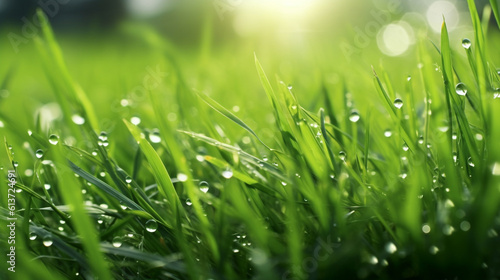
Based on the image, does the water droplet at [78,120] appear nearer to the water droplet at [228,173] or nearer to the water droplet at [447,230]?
the water droplet at [228,173]

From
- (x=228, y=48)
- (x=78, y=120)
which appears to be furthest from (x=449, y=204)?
(x=228, y=48)

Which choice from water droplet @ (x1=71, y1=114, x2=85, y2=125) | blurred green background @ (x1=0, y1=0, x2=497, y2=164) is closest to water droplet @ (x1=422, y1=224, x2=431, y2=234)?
blurred green background @ (x1=0, y1=0, x2=497, y2=164)

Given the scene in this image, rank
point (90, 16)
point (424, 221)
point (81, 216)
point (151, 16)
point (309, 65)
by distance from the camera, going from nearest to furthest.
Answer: point (81, 216) → point (424, 221) → point (309, 65) → point (151, 16) → point (90, 16)

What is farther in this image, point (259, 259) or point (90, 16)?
point (90, 16)

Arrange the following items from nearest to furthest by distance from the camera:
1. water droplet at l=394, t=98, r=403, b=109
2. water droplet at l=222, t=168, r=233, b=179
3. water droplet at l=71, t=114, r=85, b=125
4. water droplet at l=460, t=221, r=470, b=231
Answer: water droplet at l=460, t=221, r=470, b=231 → water droplet at l=222, t=168, r=233, b=179 → water droplet at l=394, t=98, r=403, b=109 → water droplet at l=71, t=114, r=85, b=125

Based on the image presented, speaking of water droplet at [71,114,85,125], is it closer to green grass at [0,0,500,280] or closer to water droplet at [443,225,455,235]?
green grass at [0,0,500,280]

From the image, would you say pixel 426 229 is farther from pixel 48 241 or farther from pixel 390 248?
pixel 48 241

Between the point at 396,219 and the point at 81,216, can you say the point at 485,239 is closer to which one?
the point at 396,219

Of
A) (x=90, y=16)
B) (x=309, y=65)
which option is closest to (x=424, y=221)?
(x=309, y=65)
